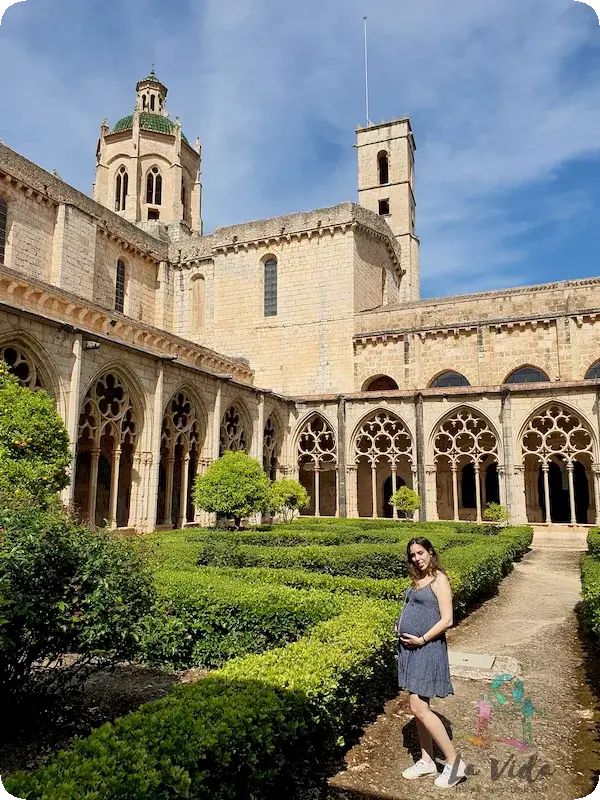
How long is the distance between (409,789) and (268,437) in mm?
16648

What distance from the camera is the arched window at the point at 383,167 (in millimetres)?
32031

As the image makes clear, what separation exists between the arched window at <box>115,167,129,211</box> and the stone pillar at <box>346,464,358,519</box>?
18.8m

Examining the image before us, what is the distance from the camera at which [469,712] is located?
4246 millimetres

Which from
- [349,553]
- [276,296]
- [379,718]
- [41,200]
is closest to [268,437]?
[276,296]

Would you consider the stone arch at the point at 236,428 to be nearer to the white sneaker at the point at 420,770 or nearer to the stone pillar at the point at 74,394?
the stone pillar at the point at 74,394

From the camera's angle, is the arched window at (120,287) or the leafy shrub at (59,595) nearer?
the leafy shrub at (59,595)

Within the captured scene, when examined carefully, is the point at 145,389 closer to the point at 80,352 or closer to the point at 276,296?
the point at 80,352

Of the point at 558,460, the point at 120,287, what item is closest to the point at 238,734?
the point at 558,460

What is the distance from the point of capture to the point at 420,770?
3.31 metres

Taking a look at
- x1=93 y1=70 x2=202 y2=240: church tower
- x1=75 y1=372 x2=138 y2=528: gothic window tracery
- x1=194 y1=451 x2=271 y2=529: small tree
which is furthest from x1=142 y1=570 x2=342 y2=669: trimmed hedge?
x1=93 y1=70 x2=202 y2=240: church tower

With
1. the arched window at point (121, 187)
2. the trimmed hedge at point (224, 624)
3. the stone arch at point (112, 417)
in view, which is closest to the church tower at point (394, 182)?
the arched window at point (121, 187)

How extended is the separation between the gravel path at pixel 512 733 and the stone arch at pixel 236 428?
10.9 metres

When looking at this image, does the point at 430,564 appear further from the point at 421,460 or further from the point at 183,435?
the point at 421,460

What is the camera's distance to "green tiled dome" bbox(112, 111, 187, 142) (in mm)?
29609
